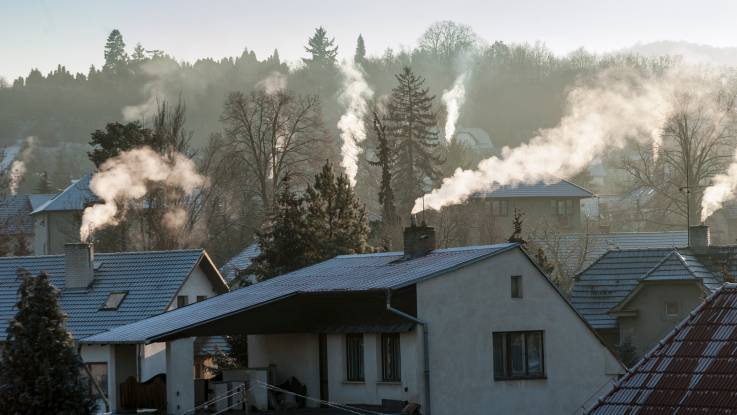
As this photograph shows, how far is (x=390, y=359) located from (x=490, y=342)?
252 cm

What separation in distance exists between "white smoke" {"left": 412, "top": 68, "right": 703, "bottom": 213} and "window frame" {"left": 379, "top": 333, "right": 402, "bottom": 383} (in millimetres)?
17988

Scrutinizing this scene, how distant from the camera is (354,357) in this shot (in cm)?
3509

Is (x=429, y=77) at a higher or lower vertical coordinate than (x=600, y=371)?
higher

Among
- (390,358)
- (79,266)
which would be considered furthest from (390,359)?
(79,266)

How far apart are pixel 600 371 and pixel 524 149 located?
2148 centimetres

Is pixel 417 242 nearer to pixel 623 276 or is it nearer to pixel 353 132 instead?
pixel 623 276

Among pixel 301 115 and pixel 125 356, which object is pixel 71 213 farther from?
pixel 125 356

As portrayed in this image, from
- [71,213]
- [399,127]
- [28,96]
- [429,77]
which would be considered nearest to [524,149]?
[399,127]

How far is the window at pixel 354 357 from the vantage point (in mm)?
34969

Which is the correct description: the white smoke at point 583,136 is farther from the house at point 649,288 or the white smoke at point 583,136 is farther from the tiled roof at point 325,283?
the tiled roof at point 325,283

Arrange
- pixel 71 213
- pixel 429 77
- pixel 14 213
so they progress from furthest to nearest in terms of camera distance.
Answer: pixel 429 77
pixel 14 213
pixel 71 213

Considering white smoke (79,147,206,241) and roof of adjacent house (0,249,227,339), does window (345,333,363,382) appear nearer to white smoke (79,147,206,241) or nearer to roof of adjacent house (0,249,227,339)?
roof of adjacent house (0,249,227,339)

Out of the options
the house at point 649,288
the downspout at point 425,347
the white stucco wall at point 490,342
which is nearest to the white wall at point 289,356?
the downspout at point 425,347

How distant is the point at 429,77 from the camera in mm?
141625
